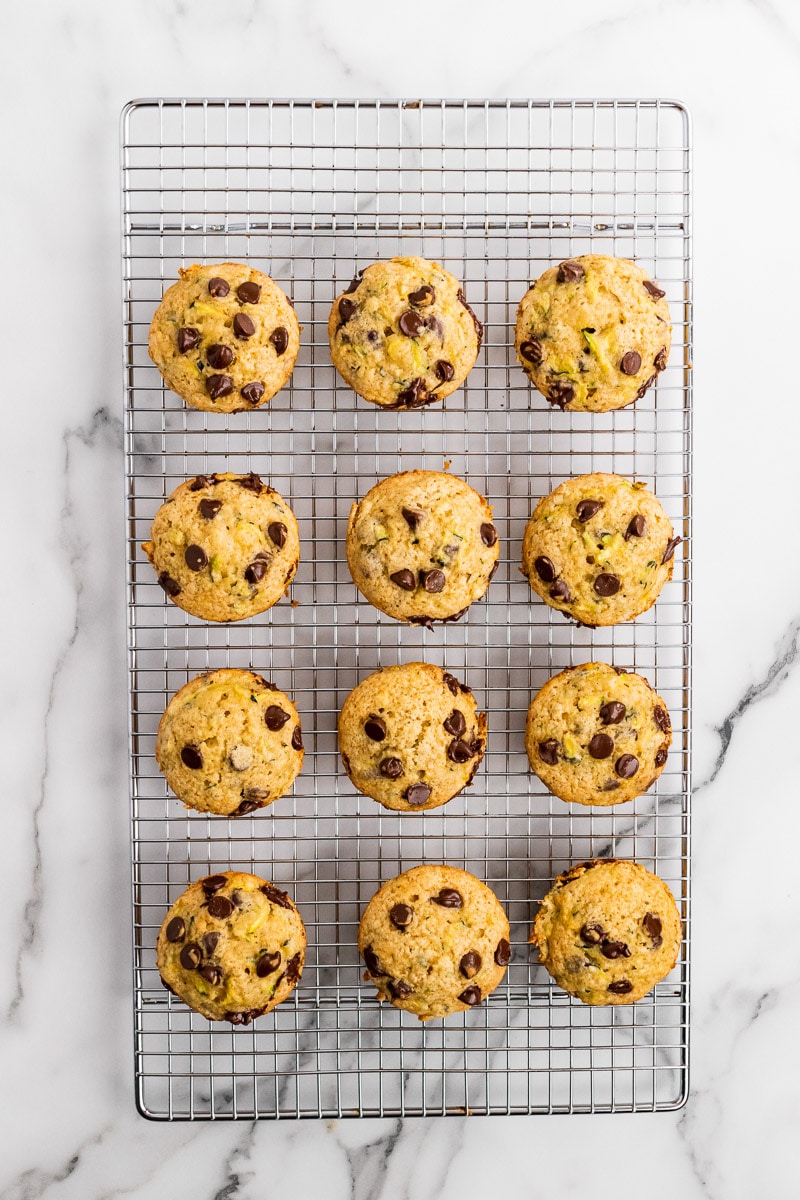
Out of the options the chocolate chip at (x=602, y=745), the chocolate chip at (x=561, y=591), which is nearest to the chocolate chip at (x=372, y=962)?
the chocolate chip at (x=602, y=745)

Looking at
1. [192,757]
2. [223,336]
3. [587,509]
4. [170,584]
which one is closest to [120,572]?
[170,584]

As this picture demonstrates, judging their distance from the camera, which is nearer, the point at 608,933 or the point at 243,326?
the point at 243,326

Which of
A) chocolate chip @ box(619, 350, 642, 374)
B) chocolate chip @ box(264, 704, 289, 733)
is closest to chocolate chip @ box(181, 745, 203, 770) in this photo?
chocolate chip @ box(264, 704, 289, 733)

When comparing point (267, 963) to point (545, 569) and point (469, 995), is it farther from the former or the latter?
point (545, 569)

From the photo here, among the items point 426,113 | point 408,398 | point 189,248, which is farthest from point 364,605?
point 426,113

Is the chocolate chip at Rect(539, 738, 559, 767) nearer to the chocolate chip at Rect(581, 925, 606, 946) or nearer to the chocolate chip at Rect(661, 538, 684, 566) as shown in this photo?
the chocolate chip at Rect(581, 925, 606, 946)

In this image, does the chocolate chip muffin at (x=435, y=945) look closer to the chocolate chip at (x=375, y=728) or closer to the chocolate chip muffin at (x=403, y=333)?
the chocolate chip at (x=375, y=728)

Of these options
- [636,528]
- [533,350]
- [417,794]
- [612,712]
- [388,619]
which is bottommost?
[417,794]
